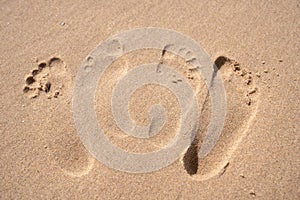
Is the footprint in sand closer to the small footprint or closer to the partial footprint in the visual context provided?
the small footprint

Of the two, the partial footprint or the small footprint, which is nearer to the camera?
the partial footprint

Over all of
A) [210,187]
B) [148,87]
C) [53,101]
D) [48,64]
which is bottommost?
[210,187]

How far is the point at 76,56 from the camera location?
179 cm

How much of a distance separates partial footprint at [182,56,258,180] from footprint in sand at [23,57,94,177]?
1.55 ft

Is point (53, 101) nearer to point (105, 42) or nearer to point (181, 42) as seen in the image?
point (105, 42)

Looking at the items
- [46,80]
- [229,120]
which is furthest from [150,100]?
[46,80]

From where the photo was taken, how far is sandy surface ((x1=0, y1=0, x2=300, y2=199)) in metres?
1.61

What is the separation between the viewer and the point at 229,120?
1.67 metres

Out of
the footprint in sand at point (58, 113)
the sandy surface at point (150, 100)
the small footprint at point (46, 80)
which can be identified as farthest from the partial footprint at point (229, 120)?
the small footprint at point (46, 80)

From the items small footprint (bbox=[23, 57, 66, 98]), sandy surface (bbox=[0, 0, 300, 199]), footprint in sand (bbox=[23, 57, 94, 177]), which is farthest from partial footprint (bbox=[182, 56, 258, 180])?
small footprint (bbox=[23, 57, 66, 98])

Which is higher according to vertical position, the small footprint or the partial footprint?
the small footprint

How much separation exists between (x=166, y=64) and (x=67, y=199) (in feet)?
2.50

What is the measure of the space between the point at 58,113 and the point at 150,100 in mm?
432

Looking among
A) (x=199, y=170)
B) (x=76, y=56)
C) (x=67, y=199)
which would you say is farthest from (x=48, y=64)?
(x=199, y=170)
